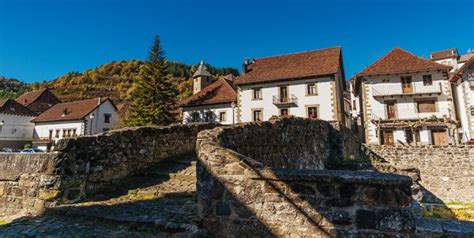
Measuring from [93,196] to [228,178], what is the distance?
3.70m

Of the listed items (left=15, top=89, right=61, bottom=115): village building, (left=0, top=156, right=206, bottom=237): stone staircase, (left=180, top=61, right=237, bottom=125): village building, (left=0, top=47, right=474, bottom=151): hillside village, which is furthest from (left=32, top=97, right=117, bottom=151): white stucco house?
(left=0, top=156, right=206, bottom=237): stone staircase

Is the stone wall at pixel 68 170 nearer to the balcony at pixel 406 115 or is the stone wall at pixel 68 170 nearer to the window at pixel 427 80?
the balcony at pixel 406 115

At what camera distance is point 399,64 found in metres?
26.1

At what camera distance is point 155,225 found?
12.5 feet

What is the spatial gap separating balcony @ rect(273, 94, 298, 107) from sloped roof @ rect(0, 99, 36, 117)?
3673 cm

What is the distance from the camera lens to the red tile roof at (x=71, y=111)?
120 ft

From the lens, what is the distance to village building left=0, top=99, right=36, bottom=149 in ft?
118

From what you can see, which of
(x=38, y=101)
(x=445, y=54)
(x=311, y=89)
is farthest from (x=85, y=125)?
(x=445, y=54)

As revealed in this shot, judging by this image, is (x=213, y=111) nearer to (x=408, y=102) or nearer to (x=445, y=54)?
(x=408, y=102)

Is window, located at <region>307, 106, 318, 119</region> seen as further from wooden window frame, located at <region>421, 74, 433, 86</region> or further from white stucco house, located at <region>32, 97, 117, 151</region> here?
white stucco house, located at <region>32, 97, 117, 151</region>

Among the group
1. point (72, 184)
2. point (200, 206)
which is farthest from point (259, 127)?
point (72, 184)

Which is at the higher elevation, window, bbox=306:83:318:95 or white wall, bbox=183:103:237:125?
window, bbox=306:83:318:95

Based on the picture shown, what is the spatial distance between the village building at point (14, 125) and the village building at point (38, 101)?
184 inches

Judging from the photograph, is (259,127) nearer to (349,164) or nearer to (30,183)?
(30,183)
